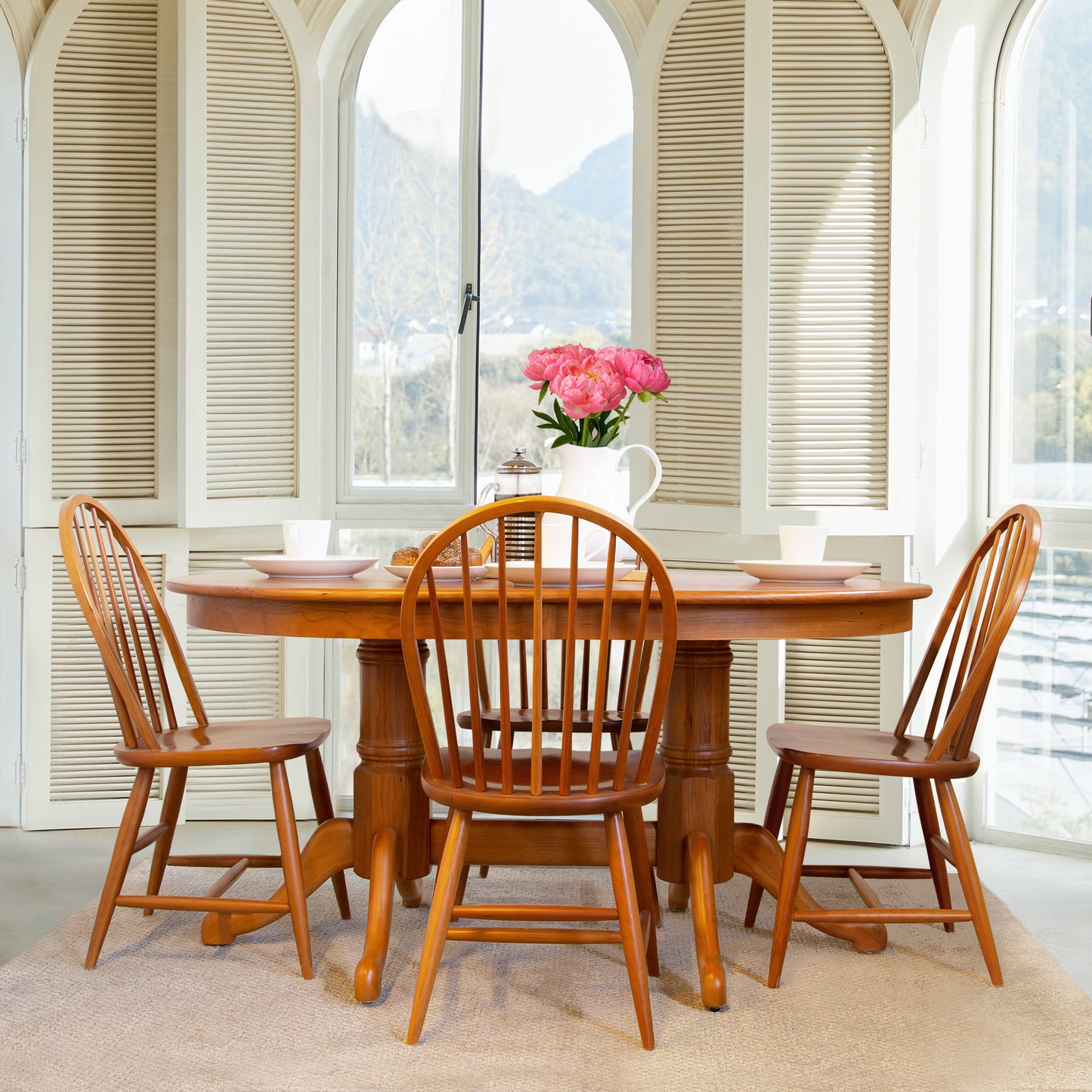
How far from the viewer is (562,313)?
3.84 metres

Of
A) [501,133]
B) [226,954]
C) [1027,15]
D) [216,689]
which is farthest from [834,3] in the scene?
[226,954]

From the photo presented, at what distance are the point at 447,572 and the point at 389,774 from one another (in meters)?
0.46

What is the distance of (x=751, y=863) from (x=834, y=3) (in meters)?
2.31

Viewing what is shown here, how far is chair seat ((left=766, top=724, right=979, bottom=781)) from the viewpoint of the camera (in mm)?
2223

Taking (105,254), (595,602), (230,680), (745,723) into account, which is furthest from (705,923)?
(105,254)

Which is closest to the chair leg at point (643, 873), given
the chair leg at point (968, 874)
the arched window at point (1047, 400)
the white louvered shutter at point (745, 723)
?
the chair leg at point (968, 874)

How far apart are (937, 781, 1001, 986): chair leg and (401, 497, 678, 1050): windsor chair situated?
0.57m

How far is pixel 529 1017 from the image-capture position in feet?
6.95

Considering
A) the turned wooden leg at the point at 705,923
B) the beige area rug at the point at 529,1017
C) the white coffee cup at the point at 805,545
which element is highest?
the white coffee cup at the point at 805,545

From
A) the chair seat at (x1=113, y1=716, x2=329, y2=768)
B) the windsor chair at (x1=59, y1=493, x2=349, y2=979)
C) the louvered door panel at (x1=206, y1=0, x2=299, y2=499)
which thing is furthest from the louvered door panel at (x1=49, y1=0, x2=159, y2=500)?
the chair seat at (x1=113, y1=716, x2=329, y2=768)

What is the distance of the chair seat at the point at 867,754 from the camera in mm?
2223

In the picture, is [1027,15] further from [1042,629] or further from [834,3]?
[1042,629]

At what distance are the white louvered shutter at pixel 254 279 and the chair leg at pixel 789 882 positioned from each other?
187 centimetres

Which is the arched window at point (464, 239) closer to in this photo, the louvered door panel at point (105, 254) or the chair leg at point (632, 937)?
the louvered door panel at point (105, 254)
